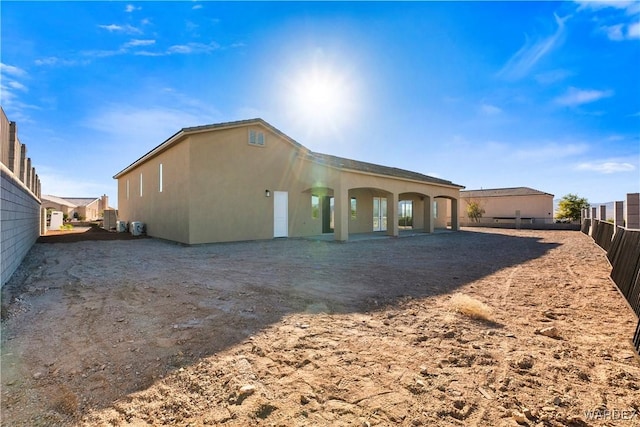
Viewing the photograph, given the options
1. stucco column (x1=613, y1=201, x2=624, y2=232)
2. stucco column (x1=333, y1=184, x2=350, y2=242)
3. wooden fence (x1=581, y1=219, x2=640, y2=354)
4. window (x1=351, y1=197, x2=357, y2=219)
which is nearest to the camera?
wooden fence (x1=581, y1=219, x2=640, y2=354)

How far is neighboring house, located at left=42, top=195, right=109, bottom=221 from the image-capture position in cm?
3662

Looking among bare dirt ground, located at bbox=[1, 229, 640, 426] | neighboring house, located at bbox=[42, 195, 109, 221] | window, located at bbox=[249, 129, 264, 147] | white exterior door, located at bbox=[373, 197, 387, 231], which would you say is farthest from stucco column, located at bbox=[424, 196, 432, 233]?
neighboring house, located at bbox=[42, 195, 109, 221]

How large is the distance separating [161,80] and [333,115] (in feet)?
23.4

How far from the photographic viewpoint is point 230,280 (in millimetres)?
6285

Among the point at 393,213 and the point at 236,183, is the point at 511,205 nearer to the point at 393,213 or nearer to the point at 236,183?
the point at 393,213

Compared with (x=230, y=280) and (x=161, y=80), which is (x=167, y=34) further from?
(x=230, y=280)

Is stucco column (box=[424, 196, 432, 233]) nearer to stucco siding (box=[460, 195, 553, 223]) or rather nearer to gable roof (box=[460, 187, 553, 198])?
stucco siding (box=[460, 195, 553, 223])

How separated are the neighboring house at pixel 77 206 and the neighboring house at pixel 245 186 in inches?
1091

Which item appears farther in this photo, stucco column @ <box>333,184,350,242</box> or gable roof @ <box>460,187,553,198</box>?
gable roof @ <box>460,187,553,198</box>

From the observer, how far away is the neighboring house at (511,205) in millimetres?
31531

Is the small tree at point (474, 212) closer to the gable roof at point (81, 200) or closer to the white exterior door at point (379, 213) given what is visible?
the white exterior door at point (379, 213)

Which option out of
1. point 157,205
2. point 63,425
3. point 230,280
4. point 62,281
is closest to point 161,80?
point 157,205

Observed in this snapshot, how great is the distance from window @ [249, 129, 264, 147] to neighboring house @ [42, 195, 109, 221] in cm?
3183

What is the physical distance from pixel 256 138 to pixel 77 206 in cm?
4401
